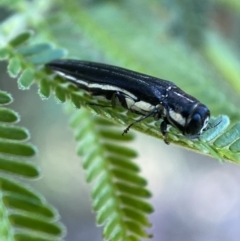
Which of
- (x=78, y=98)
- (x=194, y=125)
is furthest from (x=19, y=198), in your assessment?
(x=194, y=125)

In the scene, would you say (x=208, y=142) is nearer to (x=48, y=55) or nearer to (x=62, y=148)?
(x=48, y=55)

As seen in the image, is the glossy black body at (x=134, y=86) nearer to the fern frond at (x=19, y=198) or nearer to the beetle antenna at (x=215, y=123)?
the beetle antenna at (x=215, y=123)

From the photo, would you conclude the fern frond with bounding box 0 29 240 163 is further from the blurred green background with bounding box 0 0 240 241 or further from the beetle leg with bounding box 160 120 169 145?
the blurred green background with bounding box 0 0 240 241

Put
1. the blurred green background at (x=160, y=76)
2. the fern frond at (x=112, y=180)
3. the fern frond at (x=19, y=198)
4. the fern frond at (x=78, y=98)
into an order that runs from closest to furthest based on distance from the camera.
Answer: the fern frond at (x=19, y=198) < the fern frond at (x=78, y=98) < the fern frond at (x=112, y=180) < the blurred green background at (x=160, y=76)

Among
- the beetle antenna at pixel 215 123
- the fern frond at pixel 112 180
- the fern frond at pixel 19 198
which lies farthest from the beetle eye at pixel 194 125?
the fern frond at pixel 19 198

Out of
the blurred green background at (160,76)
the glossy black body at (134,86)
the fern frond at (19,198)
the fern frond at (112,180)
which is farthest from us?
the blurred green background at (160,76)
